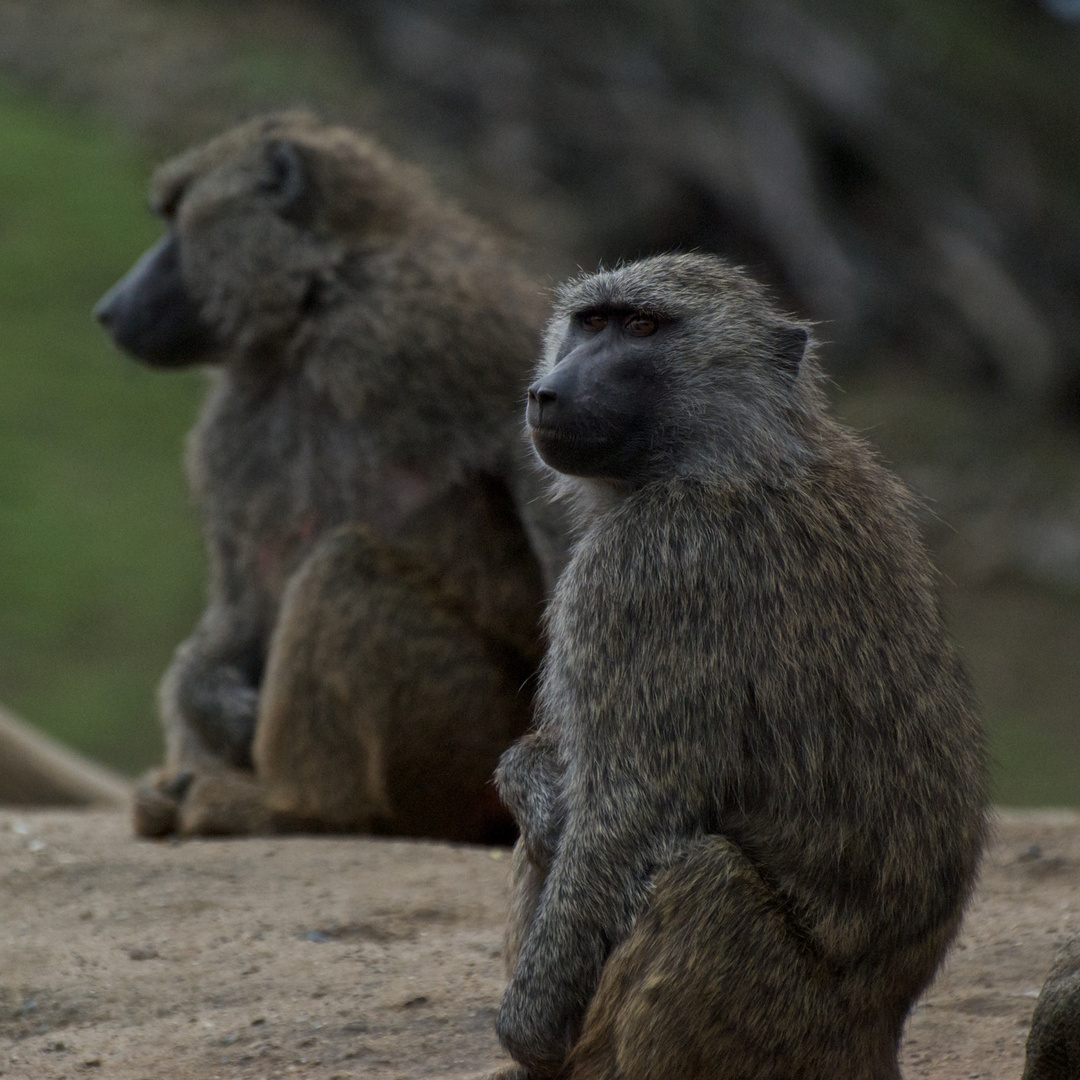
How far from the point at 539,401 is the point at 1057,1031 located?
1.46 metres

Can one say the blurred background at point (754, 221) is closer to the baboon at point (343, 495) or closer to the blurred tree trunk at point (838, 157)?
the blurred tree trunk at point (838, 157)

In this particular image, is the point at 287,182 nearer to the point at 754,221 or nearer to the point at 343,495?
the point at 343,495

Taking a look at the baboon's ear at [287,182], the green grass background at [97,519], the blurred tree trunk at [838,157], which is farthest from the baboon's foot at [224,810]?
the blurred tree trunk at [838,157]

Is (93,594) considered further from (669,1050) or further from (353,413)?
(669,1050)

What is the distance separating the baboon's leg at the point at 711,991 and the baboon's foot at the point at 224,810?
238 centimetres

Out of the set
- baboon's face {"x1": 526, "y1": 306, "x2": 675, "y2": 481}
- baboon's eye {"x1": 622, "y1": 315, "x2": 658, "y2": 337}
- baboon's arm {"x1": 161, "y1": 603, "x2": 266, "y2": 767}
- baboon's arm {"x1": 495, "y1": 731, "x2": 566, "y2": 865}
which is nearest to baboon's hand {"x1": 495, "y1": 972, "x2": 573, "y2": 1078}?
baboon's arm {"x1": 495, "y1": 731, "x2": 566, "y2": 865}

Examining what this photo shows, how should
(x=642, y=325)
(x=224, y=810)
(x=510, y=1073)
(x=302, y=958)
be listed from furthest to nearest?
(x=224, y=810)
(x=302, y=958)
(x=642, y=325)
(x=510, y=1073)

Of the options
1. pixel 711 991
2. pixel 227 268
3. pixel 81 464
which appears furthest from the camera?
pixel 81 464

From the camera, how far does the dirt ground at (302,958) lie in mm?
3045

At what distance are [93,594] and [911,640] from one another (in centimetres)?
846

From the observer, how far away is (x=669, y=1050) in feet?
8.07

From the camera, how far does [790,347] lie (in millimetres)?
3119

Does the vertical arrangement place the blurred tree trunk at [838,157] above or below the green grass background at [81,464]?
above

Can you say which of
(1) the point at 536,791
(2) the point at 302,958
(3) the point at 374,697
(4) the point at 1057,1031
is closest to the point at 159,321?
(3) the point at 374,697
